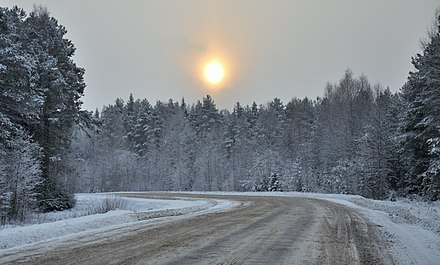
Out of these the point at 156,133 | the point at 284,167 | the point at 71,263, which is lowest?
the point at 71,263

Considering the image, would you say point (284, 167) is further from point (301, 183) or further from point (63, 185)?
point (63, 185)

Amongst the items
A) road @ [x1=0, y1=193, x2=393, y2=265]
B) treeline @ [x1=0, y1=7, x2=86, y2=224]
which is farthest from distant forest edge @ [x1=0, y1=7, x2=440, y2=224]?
road @ [x1=0, y1=193, x2=393, y2=265]

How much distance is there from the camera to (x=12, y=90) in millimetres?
20531

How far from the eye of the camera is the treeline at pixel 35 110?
66.4 ft

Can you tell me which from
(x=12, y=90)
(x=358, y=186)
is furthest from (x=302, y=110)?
(x=12, y=90)

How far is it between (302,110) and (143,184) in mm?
36672

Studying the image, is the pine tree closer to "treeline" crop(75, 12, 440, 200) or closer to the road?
"treeline" crop(75, 12, 440, 200)

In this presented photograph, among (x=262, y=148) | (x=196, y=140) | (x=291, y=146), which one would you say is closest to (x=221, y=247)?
(x=262, y=148)

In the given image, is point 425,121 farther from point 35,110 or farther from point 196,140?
point 196,140

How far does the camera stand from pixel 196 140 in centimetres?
8581

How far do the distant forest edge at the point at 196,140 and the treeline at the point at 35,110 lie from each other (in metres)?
0.07

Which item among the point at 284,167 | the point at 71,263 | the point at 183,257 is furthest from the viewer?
the point at 284,167

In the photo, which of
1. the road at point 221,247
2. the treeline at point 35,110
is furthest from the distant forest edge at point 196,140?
the road at point 221,247

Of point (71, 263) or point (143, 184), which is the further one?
point (143, 184)
